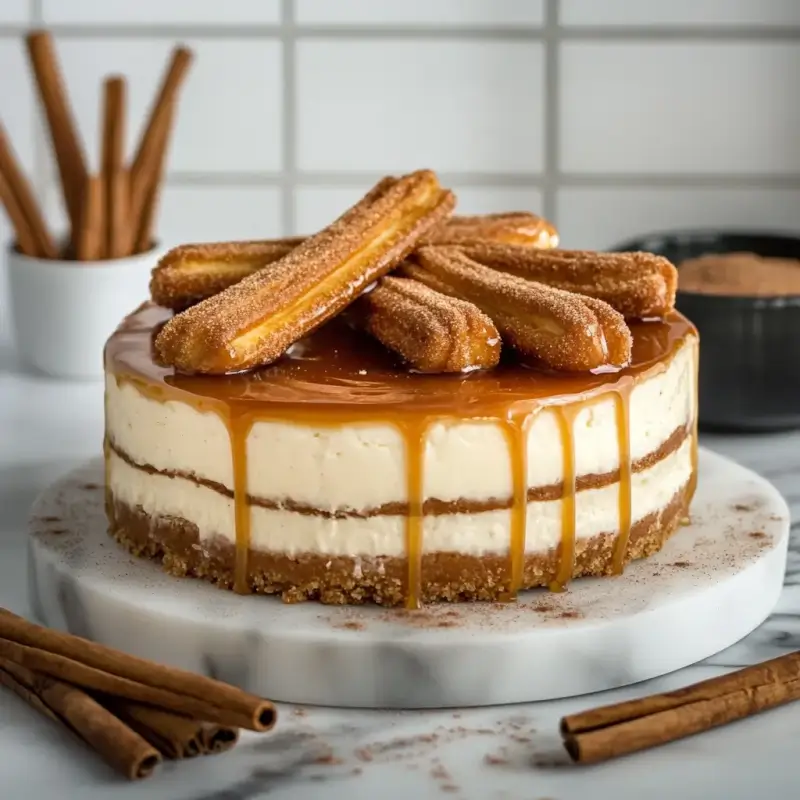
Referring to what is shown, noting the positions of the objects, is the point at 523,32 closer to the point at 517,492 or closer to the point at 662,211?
the point at 662,211

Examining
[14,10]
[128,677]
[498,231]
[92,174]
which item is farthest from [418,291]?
[14,10]

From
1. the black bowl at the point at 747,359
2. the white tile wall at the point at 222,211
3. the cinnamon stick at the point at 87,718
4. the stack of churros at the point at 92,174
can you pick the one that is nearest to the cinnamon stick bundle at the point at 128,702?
the cinnamon stick at the point at 87,718

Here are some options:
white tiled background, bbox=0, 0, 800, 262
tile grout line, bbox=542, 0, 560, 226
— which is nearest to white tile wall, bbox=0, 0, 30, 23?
white tiled background, bbox=0, 0, 800, 262

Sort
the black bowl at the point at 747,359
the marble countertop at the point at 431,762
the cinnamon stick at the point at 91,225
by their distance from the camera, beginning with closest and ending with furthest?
the marble countertop at the point at 431,762
the black bowl at the point at 747,359
the cinnamon stick at the point at 91,225

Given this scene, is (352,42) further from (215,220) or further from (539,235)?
(539,235)

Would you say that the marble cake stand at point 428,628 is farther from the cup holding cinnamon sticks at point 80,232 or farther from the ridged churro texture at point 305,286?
the cup holding cinnamon sticks at point 80,232

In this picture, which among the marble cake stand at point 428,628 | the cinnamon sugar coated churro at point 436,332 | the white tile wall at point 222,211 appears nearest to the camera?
the marble cake stand at point 428,628
